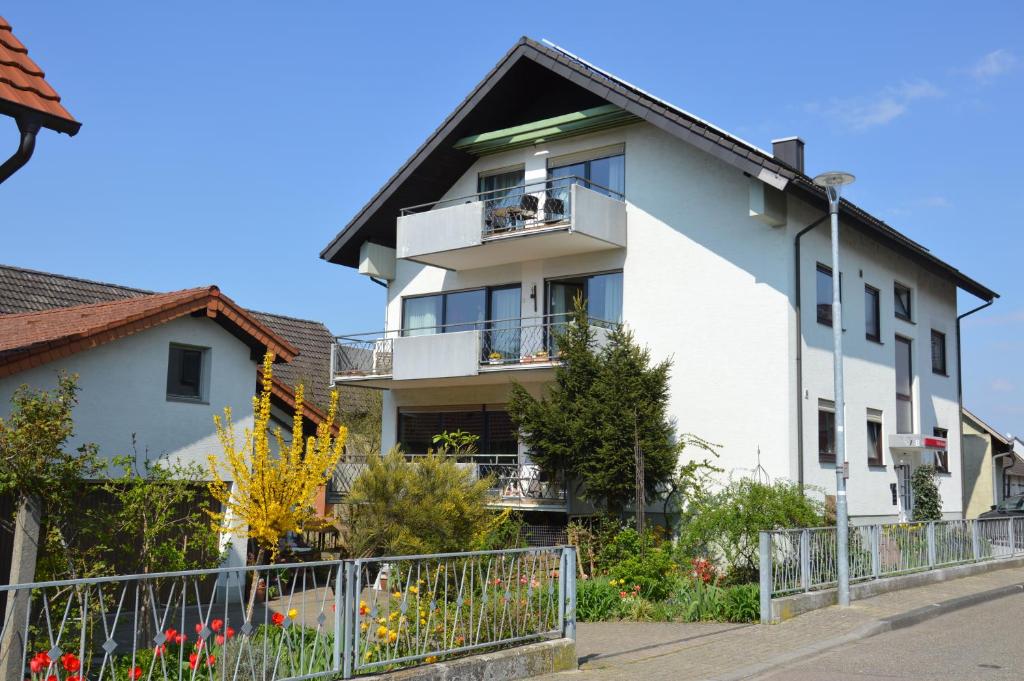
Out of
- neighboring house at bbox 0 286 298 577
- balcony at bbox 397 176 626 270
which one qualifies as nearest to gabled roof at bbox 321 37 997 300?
balcony at bbox 397 176 626 270

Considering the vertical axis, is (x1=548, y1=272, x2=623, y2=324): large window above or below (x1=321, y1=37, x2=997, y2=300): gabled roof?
below

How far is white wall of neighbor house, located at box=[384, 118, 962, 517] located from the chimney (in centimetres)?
196

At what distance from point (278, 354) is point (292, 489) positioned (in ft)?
21.9

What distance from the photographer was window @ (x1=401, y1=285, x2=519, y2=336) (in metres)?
24.0

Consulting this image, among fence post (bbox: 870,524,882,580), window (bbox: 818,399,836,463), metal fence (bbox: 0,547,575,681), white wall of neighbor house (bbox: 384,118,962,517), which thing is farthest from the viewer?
window (bbox: 818,399,836,463)

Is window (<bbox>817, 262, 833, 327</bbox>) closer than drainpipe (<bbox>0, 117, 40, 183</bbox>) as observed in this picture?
No

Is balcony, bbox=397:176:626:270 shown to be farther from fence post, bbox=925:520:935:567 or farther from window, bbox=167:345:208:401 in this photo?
fence post, bbox=925:520:935:567

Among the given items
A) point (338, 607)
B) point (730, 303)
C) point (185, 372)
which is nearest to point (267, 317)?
point (185, 372)

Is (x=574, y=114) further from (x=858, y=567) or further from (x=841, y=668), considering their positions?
(x=841, y=668)

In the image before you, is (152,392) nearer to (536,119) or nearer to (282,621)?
(282,621)

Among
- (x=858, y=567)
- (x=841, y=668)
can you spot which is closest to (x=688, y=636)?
(x=841, y=668)

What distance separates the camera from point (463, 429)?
24312 millimetres

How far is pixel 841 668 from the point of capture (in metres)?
11.0

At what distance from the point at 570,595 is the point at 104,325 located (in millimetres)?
9151
